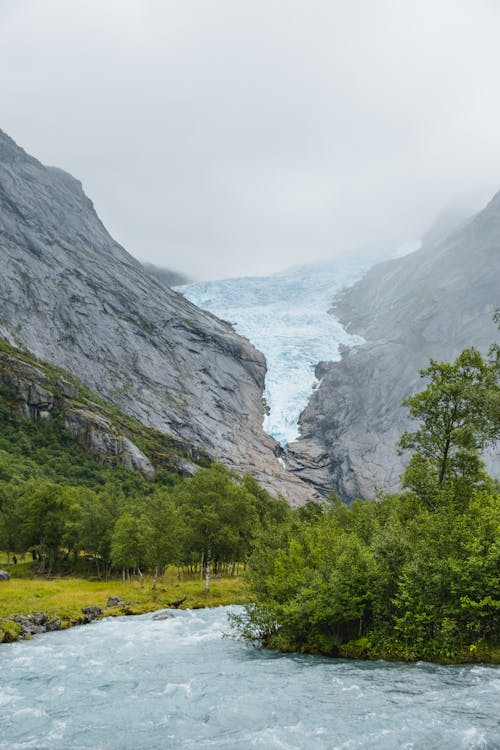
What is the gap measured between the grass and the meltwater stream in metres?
12.2

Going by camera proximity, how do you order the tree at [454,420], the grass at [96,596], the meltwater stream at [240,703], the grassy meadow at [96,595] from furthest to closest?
the grassy meadow at [96,595], the grass at [96,596], the tree at [454,420], the meltwater stream at [240,703]

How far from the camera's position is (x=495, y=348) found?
3067 cm

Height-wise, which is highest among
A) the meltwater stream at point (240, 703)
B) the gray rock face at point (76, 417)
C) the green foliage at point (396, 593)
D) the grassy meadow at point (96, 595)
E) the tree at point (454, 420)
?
the gray rock face at point (76, 417)

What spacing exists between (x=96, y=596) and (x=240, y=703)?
4050cm

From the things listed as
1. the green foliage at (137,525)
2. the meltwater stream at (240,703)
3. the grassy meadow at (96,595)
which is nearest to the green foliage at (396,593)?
the meltwater stream at (240,703)

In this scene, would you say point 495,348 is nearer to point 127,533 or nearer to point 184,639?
point 184,639

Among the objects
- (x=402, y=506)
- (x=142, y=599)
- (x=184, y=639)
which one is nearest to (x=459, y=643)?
(x=402, y=506)

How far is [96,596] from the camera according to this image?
56.6 metres

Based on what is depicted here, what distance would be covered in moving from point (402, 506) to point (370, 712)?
19234 millimetres

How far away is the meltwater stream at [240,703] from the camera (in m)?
16.8

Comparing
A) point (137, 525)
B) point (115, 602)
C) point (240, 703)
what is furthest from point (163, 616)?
point (240, 703)

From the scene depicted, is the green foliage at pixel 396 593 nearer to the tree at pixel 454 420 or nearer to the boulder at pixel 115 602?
the tree at pixel 454 420

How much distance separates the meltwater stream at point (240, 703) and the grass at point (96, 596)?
40.1ft

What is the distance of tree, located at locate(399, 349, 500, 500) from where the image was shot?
33781mm
